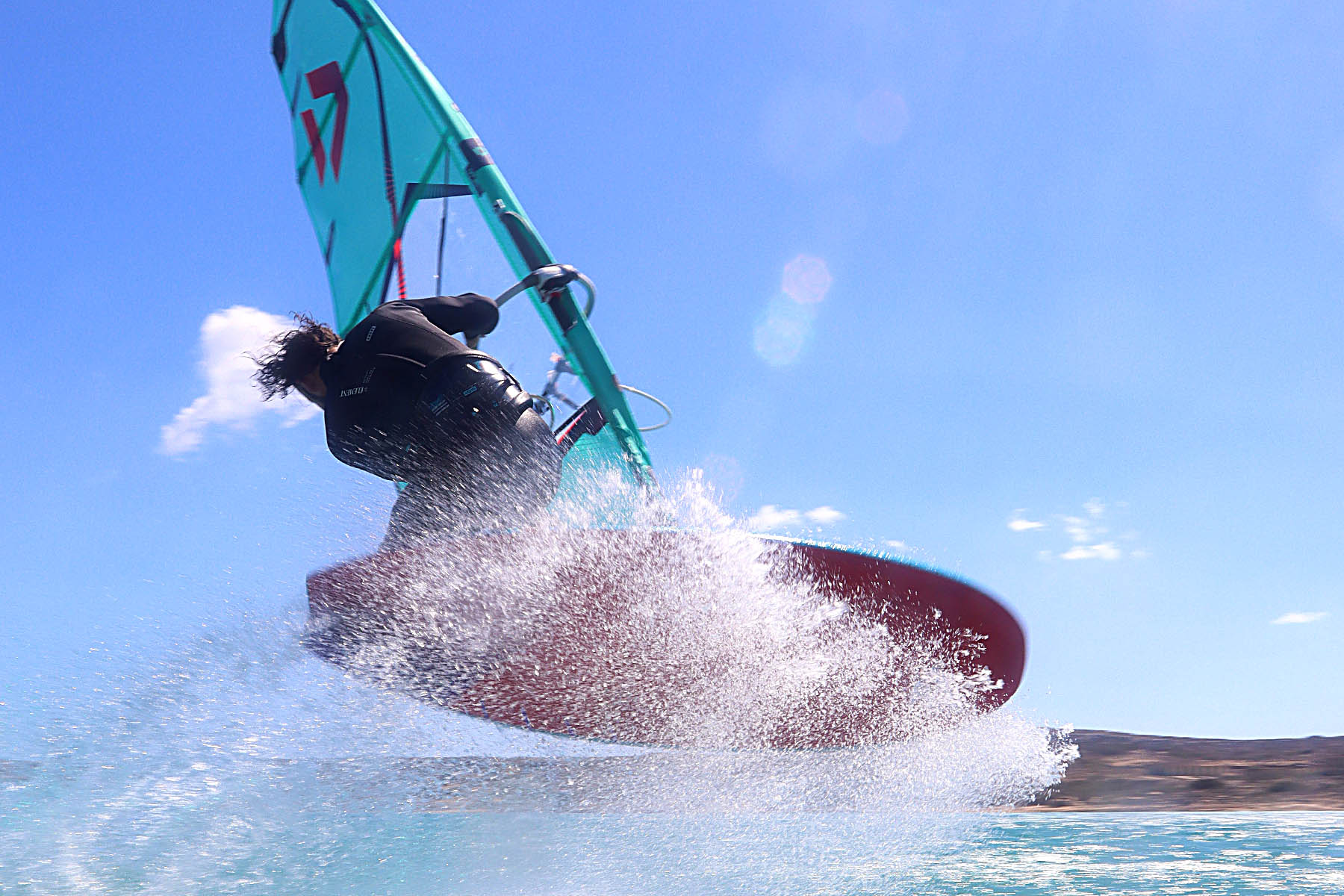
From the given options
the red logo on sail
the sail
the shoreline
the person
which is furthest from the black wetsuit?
the shoreline

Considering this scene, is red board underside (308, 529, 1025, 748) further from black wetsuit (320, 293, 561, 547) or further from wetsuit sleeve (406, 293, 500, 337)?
wetsuit sleeve (406, 293, 500, 337)

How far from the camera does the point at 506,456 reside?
2.75m

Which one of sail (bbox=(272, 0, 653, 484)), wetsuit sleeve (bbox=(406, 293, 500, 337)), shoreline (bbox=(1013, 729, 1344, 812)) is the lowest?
shoreline (bbox=(1013, 729, 1344, 812))

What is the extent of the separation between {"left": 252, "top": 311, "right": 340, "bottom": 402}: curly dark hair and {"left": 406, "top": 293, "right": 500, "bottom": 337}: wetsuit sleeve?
1.11ft

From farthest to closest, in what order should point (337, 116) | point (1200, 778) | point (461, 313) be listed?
point (1200, 778) → point (337, 116) → point (461, 313)

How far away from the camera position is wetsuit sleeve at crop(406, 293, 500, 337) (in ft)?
9.54

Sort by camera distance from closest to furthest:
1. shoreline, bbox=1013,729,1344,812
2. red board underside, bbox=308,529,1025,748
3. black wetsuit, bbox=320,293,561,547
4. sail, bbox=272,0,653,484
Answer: black wetsuit, bbox=320,293,561,547 → red board underside, bbox=308,529,1025,748 → sail, bbox=272,0,653,484 → shoreline, bbox=1013,729,1344,812

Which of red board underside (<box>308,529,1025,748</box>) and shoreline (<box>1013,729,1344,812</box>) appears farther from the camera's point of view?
shoreline (<box>1013,729,1344,812</box>)

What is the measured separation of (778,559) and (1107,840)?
6437 millimetres

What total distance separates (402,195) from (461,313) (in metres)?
2.68

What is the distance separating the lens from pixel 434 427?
264cm

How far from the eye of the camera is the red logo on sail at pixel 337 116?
19.1 ft

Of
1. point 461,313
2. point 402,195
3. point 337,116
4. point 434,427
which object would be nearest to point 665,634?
point 434,427

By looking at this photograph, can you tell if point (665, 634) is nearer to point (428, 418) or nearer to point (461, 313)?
point (428, 418)
